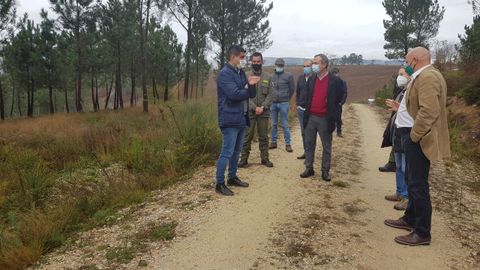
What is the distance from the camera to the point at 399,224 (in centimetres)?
416

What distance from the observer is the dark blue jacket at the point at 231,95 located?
4.77 m

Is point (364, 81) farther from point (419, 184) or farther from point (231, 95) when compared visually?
point (419, 184)

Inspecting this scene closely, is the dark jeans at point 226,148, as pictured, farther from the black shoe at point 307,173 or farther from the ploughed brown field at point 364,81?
the ploughed brown field at point 364,81

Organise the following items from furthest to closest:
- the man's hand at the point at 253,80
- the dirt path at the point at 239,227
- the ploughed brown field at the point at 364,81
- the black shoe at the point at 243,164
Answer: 1. the ploughed brown field at the point at 364,81
2. the black shoe at the point at 243,164
3. the man's hand at the point at 253,80
4. the dirt path at the point at 239,227

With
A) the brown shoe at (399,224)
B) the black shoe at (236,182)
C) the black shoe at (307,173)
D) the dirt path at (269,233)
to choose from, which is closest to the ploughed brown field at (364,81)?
the black shoe at (307,173)

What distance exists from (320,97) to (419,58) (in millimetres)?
1975

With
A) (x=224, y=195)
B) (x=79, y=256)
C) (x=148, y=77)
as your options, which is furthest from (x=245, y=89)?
(x=148, y=77)

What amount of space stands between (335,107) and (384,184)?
4.90ft

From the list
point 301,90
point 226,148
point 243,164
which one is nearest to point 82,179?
point 243,164

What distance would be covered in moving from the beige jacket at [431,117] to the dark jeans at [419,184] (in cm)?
12

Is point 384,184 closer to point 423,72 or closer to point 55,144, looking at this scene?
point 423,72

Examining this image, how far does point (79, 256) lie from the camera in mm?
3479

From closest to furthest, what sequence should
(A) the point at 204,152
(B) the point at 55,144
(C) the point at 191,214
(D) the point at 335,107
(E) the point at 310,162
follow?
1. (C) the point at 191,214
2. (D) the point at 335,107
3. (E) the point at 310,162
4. (A) the point at 204,152
5. (B) the point at 55,144

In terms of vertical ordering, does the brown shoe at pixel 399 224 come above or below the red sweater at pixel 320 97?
below
